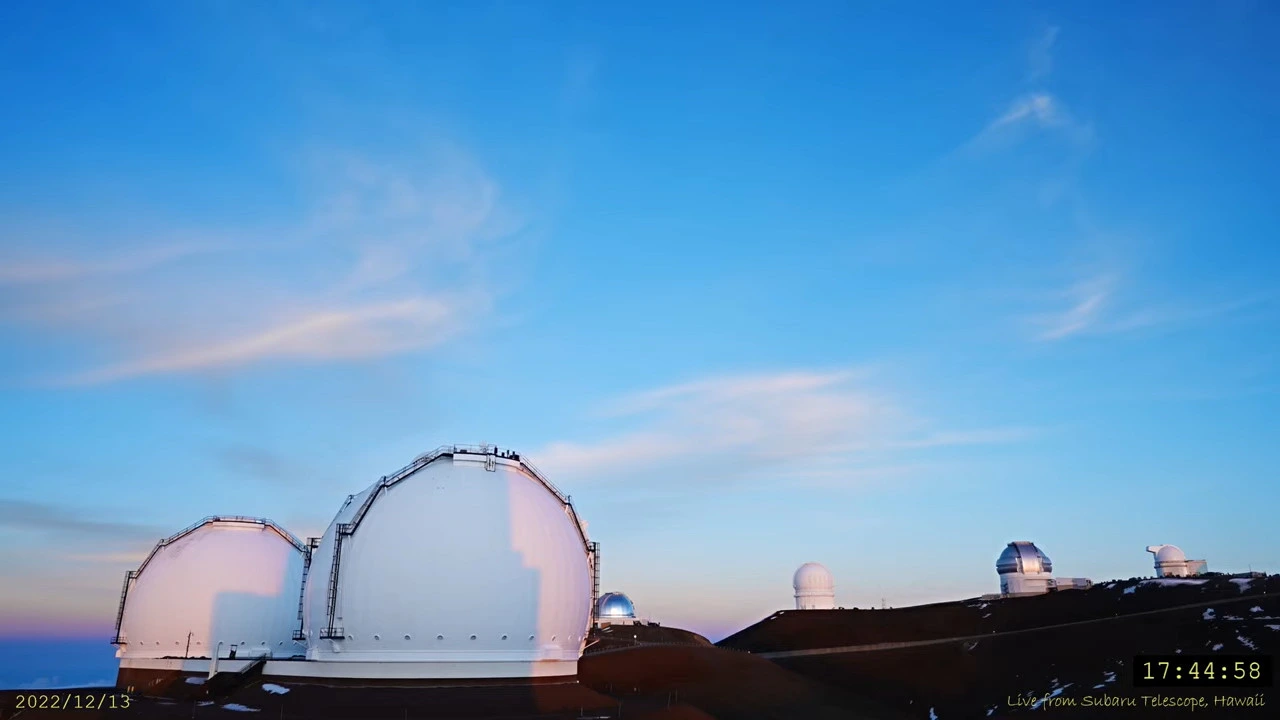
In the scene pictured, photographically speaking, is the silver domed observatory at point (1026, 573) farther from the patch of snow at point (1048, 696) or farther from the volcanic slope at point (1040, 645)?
the patch of snow at point (1048, 696)

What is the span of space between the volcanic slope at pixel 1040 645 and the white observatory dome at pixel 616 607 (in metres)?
19.8

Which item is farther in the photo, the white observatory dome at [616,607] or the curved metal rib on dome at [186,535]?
the white observatory dome at [616,607]

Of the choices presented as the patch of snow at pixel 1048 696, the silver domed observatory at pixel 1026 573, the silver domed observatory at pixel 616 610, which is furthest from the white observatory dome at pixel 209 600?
the silver domed observatory at pixel 1026 573

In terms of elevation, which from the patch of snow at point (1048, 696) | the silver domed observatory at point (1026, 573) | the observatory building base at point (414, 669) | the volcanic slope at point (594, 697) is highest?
the silver domed observatory at point (1026, 573)

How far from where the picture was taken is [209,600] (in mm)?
41062

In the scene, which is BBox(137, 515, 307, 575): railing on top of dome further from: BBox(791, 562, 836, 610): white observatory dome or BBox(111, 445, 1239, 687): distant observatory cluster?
BBox(791, 562, 836, 610): white observatory dome

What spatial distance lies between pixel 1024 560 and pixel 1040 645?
18.6m

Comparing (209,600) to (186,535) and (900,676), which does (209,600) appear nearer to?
(186,535)

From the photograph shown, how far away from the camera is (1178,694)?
2675 cm

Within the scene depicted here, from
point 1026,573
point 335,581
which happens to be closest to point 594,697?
point 335,581

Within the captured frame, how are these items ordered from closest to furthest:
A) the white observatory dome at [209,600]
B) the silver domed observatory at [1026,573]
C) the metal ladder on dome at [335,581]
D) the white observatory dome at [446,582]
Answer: the white observatory dome at [446,582], the metal ladder on dome at [335,581], the white observatory dome at [209,600], the silver domed observatory at [1026,573]

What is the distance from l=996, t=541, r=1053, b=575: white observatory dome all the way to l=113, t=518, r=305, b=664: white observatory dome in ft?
149

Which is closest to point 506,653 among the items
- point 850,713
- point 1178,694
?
point 850,713

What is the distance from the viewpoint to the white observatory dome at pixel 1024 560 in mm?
51531
